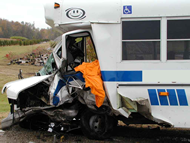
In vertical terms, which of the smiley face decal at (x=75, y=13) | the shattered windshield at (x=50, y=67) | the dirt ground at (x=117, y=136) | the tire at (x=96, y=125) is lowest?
the dirt ground at (x=117, y=136)

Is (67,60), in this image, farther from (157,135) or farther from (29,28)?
(29,28)

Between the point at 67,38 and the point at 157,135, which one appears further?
the point at 157,135

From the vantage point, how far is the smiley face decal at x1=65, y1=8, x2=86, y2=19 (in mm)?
4777

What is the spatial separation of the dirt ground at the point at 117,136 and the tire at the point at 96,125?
13 centimetres

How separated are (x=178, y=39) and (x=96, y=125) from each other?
2618mm

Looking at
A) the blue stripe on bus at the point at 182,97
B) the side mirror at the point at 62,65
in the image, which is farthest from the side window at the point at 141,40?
the side mirror at the point at 62,65

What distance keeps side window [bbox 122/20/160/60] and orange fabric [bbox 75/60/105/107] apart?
0.66m

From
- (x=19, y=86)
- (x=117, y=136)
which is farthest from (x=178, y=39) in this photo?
(x=19, y=86)

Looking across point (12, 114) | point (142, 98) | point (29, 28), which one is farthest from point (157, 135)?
point (29, 28)

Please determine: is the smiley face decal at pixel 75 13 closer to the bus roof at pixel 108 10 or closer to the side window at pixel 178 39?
the bus roof at pixel 108 10

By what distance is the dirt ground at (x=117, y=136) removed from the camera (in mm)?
5086

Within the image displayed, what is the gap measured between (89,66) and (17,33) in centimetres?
8913

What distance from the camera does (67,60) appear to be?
5.20 metres

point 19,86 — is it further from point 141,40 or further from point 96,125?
point 141,40
